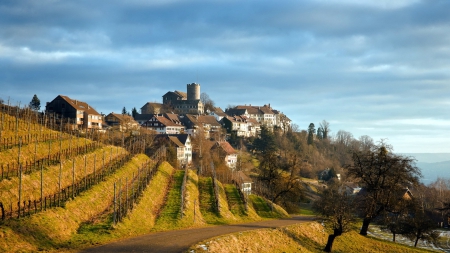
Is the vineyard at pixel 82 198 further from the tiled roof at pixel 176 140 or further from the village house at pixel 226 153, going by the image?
the village house at pixel 226 153

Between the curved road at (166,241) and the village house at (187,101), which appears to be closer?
the curved road at (166,241)

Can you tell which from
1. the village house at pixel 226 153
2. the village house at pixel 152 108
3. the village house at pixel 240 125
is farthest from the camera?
the village house at pixel 152 108

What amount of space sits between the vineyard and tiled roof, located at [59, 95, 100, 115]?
36.6 metres

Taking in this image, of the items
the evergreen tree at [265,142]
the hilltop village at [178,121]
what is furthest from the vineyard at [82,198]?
the evergreen tree at [265,142]

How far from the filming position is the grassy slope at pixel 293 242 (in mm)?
31048

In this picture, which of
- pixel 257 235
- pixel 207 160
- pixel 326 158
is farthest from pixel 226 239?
pixel 326 158

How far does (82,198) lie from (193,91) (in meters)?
156

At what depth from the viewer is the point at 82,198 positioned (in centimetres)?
3500

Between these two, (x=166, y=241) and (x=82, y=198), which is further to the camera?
(x=82, y=198)

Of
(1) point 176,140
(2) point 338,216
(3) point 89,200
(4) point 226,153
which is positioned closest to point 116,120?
(1) point 176,140

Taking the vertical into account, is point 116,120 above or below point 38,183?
above

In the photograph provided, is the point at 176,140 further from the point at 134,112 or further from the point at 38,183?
the point at 38,183

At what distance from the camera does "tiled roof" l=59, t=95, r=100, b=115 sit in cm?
9754

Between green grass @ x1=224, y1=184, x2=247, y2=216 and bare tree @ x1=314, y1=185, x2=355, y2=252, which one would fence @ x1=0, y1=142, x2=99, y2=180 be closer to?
green grass @ x1=224, y1=184, x2=247, y2=216
